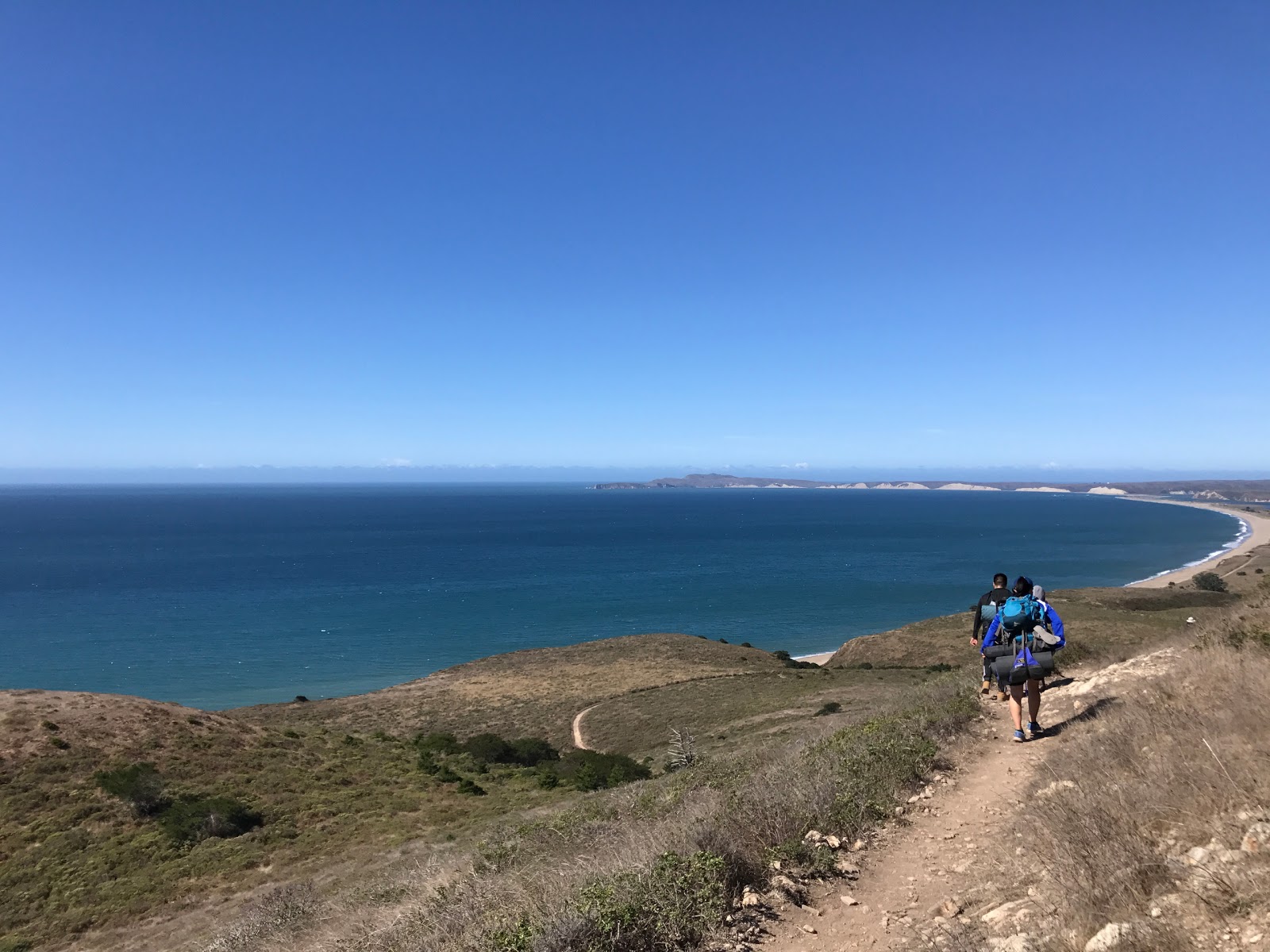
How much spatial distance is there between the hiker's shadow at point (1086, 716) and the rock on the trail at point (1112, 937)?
6.28 metres

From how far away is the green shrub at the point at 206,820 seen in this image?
15172 mm

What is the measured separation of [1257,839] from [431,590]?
3445 inches

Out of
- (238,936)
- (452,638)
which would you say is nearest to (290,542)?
(452,638)

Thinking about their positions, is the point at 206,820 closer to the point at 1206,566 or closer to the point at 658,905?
the point at 658,905

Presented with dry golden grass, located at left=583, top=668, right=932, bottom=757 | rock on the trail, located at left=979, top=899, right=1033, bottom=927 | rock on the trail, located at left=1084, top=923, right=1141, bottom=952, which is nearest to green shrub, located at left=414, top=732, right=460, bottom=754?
dry golden grass, located at left=583, top=668, right=932, bottom=757

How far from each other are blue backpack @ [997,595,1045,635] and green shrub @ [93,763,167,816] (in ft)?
64.0

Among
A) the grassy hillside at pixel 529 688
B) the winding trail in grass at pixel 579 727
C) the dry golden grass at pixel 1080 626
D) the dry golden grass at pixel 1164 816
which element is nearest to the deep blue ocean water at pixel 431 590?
the grassy hillside at pixel 529 688

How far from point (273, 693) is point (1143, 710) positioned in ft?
166

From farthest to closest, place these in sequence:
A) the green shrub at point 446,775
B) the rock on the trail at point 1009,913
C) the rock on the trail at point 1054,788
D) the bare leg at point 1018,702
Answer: the green shrub at point 446,775 → the bare leg at point 1018,702 → the rock on the trail at point 1054,788 → the rock on the trail at point 1009,913

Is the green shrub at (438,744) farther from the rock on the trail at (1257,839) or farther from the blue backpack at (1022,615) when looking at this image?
the rock on the trail at (1257,839)

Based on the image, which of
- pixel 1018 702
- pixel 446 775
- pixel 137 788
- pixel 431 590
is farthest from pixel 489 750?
pixel 431 590

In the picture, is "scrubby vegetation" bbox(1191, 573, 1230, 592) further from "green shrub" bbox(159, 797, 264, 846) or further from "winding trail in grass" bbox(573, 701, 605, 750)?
"green shrub" bbox(159, 797, 264, 846)

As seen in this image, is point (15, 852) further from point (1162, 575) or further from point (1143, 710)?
point (1162, 575)

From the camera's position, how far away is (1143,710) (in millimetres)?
7441
